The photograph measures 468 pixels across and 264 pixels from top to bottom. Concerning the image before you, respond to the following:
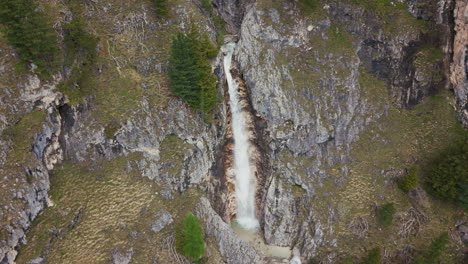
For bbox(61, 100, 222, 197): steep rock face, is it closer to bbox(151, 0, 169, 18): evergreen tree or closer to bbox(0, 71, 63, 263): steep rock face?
bbox(0, 71, 63, 263): steep rock face

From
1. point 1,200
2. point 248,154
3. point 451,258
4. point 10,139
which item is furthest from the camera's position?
point 248,154

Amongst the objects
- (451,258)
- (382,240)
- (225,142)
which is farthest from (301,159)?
(451,258)

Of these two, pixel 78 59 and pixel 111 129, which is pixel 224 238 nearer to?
pixel 111 129

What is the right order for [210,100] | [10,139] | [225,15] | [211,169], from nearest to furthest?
1. [10,139]
2. [210,100]
3. [211,169]
4. [225,15]

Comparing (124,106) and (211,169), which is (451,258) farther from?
(124,106)

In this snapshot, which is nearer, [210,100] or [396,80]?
[210,100]

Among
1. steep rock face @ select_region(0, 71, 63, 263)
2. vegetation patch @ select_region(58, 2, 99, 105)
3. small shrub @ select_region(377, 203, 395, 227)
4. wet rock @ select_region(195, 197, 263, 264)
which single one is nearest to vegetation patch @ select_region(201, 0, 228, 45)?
vegetation patch @ select_region(58, 2, 99, 105)

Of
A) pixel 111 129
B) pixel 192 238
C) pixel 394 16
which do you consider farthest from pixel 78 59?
pixel 394 16
